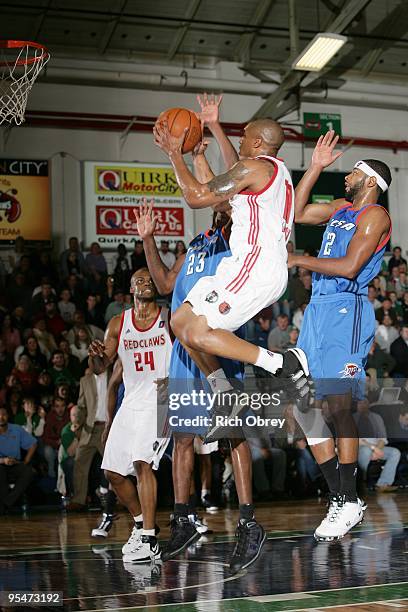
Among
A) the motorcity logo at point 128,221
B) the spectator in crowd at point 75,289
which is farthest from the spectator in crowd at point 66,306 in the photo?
the motorcity logo at point 128,221

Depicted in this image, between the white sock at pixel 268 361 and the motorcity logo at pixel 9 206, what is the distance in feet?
45.3

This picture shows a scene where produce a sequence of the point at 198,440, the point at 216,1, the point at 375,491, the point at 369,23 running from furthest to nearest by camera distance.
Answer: the point at 369,23 < the point at 216,1 < the point at 375,491 < the point at 198,440

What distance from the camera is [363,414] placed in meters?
12.1

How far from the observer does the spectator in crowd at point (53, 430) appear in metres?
11.3

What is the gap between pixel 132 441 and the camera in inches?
255

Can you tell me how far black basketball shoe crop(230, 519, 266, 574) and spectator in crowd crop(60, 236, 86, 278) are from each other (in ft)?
38.6

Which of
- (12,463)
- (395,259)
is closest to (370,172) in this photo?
(12,463)

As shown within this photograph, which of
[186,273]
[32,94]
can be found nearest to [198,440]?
[186,273]

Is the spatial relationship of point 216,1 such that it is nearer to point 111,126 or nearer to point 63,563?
point 111,126

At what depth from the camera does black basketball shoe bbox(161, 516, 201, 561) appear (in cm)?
538

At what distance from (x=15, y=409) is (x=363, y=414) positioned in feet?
15.6

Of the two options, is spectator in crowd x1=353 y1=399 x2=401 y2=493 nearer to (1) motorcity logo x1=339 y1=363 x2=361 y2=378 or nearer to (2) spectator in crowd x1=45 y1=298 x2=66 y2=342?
(2) spectator in crowd x1=45 y1=298 x2=66 y2=342

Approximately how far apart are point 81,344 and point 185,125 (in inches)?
333

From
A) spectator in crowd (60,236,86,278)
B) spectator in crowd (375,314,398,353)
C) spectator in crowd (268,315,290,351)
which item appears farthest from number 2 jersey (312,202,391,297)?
spectator in crowd (60,236,86,278)
